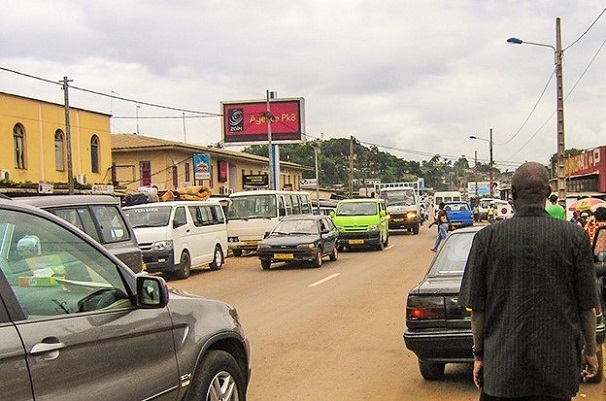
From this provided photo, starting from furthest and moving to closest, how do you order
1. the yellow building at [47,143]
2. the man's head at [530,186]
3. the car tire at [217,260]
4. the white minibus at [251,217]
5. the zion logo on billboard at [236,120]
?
the zion logo on billboard at [236,120], the yellow building at [47,143], the white minibus at [251,217], the car tire at [217,260], the man's head at [530,186]

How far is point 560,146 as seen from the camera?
24.8 m

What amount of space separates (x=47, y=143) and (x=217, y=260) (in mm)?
15172

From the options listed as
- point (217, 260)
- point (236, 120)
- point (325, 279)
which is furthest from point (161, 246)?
point (236, 120)

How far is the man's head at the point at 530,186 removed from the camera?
146 inches

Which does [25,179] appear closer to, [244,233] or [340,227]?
[244,233]

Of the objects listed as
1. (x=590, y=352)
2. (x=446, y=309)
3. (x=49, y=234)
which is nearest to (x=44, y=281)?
(x=49, y=234)

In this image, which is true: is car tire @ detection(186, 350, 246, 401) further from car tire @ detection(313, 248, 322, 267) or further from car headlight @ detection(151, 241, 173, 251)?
car tire @ detection(313, 248, 322, 267)

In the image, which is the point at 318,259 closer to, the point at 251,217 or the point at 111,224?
the point at 251,217

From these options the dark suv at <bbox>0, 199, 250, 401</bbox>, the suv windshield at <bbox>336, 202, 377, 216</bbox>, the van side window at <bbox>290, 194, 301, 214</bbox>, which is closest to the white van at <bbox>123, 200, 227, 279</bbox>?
the van side window at <bbox>290, 194, 301, 214</bbox>

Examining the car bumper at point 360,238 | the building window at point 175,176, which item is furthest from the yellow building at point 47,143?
the car bumper at point 360,238

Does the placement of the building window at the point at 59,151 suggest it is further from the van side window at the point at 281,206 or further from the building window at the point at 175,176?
the building window at the point at 175,176

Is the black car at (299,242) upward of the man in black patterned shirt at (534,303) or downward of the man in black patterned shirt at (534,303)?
downward

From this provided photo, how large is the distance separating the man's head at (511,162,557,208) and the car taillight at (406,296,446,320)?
314 cm

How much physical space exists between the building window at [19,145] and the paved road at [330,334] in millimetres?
14943
